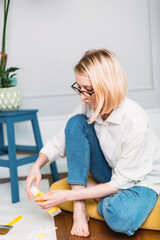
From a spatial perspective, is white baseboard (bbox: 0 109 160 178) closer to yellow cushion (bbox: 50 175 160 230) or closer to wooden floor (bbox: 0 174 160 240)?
yellow cushion (bbox: 50 175 160 230)

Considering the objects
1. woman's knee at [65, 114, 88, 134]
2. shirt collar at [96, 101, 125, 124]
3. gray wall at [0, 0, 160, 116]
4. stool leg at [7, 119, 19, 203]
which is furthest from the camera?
gray wall at [0, 0, 160, 116]

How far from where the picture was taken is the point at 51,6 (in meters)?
2.31

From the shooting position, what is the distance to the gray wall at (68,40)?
2.32m

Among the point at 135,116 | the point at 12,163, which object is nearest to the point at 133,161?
the point at 135,116

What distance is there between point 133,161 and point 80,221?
0.34 metres

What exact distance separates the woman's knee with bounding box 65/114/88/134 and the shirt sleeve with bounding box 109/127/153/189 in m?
0.25

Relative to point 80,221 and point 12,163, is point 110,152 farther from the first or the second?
point 12,163

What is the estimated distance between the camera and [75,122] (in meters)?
1.48

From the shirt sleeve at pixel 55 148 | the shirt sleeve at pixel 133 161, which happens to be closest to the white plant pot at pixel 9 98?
the shirt sleeve at pixel 55 148

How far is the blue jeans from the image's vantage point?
4.13ft

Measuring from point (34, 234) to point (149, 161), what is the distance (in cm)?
56

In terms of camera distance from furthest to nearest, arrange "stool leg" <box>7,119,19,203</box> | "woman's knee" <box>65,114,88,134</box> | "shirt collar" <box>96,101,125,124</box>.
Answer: "stool leg" <box>7,119,19,203</box>
"woman's knee" <box>65,114,88,134</box>
"shirt collar" <box>96,101,125,124</box>

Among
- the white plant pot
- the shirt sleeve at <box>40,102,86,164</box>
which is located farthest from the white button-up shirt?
the white plant pot

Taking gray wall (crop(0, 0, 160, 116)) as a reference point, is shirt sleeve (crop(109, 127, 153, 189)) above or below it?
below
